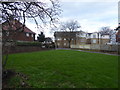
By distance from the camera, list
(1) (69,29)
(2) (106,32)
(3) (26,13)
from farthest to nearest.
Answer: (2) (106,32), (1) (69,29), (3) (26,13)

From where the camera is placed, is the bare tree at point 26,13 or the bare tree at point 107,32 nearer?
the bare tree at point 26,13

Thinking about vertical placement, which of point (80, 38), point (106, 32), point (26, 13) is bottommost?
point (26, 13)

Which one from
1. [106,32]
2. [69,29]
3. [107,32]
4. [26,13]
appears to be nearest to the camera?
[26,13]

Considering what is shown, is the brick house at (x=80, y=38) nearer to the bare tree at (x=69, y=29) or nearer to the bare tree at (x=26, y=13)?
the bare tree at (x=69, y=29)

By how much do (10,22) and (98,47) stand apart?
599 inches

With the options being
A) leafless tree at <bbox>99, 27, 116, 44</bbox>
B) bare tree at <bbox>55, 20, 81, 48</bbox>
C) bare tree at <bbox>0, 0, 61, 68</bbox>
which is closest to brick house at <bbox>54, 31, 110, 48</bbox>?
bare tree at <bbox>55, 20, 81, 48</bbox>

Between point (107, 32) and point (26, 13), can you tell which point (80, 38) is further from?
point (26, 13)

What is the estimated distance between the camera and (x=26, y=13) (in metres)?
3.69

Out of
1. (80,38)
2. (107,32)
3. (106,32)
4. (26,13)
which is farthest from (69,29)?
(26,13)

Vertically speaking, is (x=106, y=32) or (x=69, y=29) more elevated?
(x=69, y=29)

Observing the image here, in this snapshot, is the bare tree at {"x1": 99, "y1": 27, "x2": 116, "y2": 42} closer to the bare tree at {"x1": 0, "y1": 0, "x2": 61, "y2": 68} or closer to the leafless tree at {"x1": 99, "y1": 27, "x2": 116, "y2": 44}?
the leafless tree at {"x1": 99, "y1": 27, "x2": 116, "y2": 44}

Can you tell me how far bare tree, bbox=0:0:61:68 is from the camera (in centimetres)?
315

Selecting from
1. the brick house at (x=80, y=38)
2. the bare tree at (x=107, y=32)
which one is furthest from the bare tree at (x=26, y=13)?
the bare tree at (x=107, y=32)

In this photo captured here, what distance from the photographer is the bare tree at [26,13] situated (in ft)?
10.3
